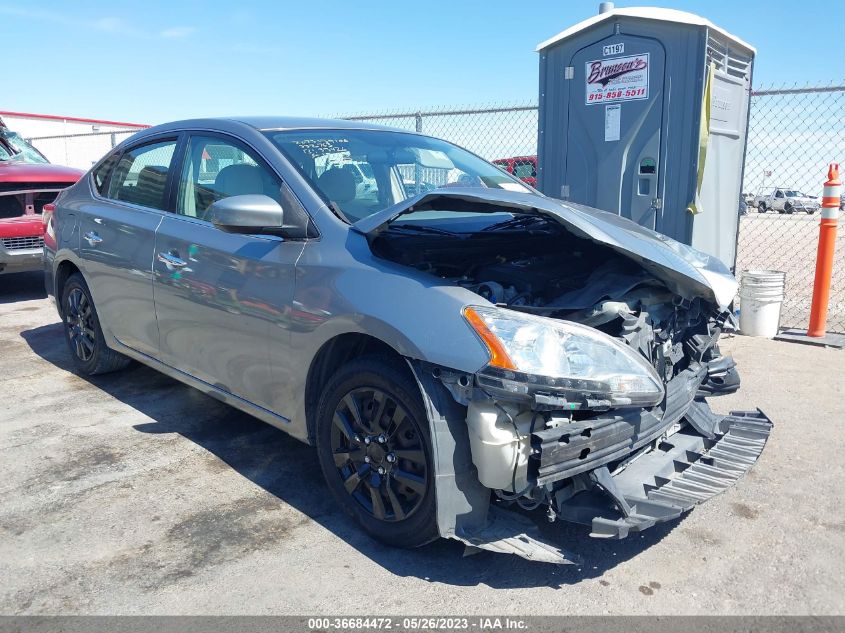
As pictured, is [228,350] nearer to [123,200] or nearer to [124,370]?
[123,200]

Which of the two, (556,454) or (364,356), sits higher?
(364,356)

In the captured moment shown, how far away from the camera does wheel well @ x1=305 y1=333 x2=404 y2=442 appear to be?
2.94 m

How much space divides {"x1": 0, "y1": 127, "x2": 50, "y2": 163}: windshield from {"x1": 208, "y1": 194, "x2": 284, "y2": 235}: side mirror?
725 centimetres

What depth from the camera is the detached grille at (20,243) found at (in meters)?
7.62

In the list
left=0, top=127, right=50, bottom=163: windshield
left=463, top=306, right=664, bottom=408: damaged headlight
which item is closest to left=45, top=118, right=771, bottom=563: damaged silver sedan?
left=463, top=306, right=664, bottom=408: damaged headlight

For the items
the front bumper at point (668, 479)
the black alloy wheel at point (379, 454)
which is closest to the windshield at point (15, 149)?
the black alloy wheel at point (379, 454)

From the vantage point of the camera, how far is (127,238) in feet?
14.0

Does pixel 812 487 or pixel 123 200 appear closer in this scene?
pixel 812 487

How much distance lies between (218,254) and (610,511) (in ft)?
7.14

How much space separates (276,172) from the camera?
3.35m

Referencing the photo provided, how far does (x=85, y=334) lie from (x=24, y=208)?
12.1ft

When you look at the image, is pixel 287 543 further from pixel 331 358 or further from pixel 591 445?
pixel 591 445

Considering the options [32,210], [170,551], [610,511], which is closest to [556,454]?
[610,511]

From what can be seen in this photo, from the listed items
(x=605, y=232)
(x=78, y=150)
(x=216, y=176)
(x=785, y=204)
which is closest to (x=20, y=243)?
(x=216, y=176)
